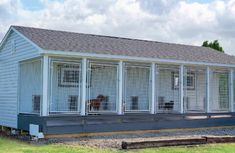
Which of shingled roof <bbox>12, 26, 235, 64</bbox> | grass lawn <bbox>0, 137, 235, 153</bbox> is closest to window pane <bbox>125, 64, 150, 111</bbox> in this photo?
shingled roof <bbox>12, 26, 235, 64</bbox>

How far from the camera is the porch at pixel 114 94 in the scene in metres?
15.1

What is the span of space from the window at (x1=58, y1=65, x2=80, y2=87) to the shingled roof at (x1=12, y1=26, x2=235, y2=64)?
45.3 inches

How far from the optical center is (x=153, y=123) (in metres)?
16.9

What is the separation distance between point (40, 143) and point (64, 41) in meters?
4.91

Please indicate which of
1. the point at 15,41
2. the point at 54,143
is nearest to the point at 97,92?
the point at 15,41

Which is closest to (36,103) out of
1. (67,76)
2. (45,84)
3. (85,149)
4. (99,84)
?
(67,76)

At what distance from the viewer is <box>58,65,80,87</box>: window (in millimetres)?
17047

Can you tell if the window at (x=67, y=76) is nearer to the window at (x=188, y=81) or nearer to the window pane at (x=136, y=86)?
the window pane at (x=136, y=86)

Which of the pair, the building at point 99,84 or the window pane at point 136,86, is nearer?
the building at point 99,84

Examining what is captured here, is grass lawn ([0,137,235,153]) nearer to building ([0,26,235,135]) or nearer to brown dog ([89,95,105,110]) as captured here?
building ([0,26,235,135])

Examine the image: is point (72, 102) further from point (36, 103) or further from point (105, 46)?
point (105, 46)

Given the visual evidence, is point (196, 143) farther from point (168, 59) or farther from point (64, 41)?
point (64, 41)

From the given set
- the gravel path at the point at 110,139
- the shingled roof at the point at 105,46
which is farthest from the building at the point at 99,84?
the gravel path at the point at 110,139

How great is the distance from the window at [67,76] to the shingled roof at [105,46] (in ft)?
3.78
